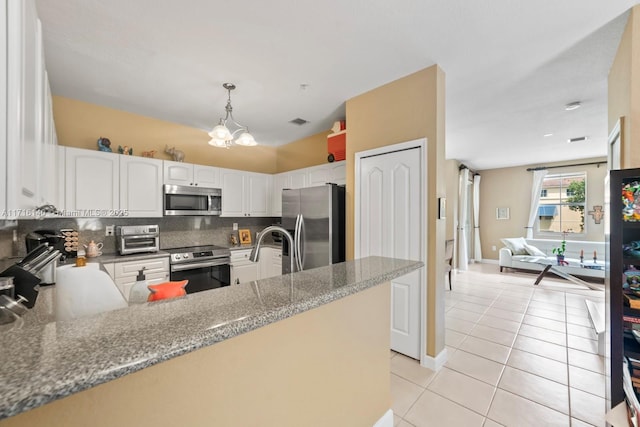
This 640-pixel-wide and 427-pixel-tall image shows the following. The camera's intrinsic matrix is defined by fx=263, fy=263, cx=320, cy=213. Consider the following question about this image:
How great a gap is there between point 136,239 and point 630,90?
461 centimetres

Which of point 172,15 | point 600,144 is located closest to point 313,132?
point 172,15

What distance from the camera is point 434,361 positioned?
7.73ft

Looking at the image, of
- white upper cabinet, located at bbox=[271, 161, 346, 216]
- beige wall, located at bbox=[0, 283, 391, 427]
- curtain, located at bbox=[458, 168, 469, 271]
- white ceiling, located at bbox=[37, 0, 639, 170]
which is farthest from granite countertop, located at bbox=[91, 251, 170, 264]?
curtain, located at bbox=[458, 168, 469, 271]

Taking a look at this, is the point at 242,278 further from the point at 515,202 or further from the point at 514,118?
the point at 515,202

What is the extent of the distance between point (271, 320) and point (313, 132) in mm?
3798

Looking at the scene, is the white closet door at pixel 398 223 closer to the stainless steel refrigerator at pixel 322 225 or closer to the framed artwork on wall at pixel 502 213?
the stainless steel refrigerator at pixel 322 225

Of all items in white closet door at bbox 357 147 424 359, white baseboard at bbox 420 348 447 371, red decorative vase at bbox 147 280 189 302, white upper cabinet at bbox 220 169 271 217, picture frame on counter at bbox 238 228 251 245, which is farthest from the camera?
picture frame on counter at bbox 238 228 251 245

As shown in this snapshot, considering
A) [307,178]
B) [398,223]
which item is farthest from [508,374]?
[307,178]

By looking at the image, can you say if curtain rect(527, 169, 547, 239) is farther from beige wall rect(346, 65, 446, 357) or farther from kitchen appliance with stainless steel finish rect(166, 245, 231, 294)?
kitchen appliance with stainless steel finish rect(166, 245, 231, 294)

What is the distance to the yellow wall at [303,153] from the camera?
423 centimetres

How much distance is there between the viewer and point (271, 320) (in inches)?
30.5

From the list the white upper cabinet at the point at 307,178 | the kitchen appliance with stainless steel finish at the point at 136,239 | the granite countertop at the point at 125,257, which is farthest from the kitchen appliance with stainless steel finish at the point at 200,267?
the white upper cabinet at the point at 307,178

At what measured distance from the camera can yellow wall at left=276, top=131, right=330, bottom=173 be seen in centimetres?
423

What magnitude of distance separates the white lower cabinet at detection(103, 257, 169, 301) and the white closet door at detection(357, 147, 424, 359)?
237cm
